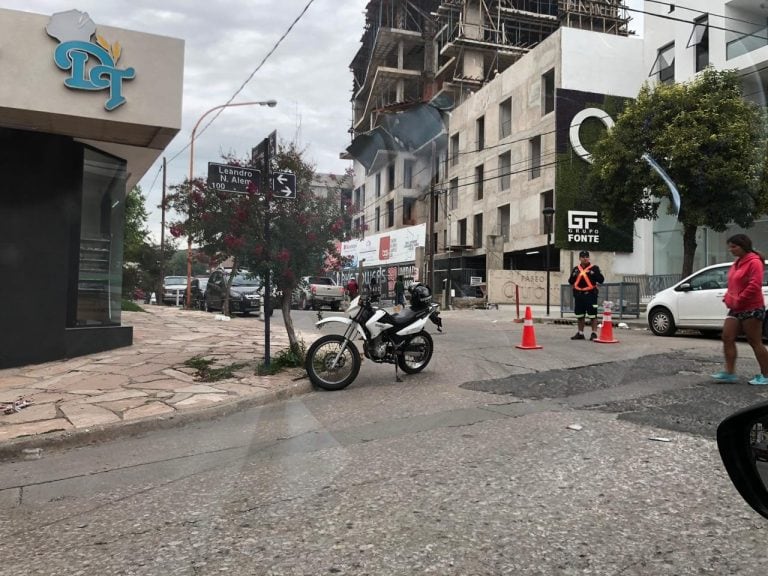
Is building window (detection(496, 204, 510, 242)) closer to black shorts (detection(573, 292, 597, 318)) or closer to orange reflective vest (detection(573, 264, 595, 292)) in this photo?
black shorts (detection(573, 292, 597, 318))

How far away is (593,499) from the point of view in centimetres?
340

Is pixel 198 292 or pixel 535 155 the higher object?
pixel 535 155

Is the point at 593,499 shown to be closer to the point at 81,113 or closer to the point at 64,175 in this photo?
the point at 81,113

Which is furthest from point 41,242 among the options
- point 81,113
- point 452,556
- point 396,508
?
point 452,556

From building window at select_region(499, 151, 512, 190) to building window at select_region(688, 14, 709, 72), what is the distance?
12001 mm

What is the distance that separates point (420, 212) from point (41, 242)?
139 ft

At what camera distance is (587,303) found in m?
11.7

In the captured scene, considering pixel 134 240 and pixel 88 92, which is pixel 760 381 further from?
pixel 134 240

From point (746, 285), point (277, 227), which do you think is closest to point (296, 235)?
point (277, 227)

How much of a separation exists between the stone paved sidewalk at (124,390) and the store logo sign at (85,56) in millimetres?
3584

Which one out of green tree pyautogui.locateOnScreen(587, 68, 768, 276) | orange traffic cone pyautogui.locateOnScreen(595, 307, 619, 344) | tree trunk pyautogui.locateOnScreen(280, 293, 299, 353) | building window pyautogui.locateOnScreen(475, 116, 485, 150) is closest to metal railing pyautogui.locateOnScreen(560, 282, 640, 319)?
green tree pyautogui.locateOnScreen(587, 68, 768, 276)

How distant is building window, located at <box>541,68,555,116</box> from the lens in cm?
3128

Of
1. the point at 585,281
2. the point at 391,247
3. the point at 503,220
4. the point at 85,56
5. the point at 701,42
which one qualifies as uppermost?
the point at 701,42

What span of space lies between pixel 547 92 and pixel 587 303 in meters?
23.3
